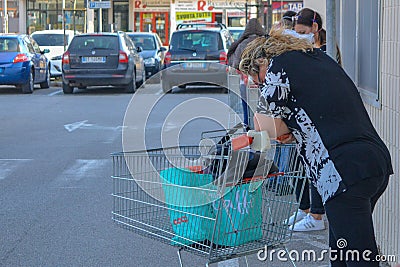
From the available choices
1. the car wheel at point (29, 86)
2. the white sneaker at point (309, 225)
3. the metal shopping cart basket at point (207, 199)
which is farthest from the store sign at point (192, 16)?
the metal shopping cart basket at point (207, 199)

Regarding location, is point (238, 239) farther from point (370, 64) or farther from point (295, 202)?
point (370, 64)

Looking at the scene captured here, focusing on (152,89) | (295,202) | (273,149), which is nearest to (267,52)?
(273,149)

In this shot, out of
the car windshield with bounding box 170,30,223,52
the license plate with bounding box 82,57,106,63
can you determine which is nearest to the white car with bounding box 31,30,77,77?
the license plate with bounding box 82,57,106,63

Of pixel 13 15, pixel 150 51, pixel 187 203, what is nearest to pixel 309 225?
pixel 187 203

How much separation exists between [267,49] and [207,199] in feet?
2.86

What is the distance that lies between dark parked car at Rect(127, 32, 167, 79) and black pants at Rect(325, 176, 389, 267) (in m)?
24.1

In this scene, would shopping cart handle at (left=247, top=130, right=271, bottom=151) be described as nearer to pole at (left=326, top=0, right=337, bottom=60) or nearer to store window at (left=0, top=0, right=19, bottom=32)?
pole at (left=326, top=0, right=337, bottom=60)

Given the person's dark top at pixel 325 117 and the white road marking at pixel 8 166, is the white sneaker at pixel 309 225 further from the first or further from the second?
the white road marking at pixel 8 166

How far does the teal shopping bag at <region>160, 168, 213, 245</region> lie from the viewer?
433cm

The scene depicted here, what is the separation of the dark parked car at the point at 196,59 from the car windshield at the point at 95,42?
1.61 m

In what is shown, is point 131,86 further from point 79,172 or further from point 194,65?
point 79,172

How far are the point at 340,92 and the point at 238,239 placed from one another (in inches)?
41.6

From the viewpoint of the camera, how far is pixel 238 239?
4.46 meters

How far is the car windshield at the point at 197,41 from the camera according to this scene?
22281 millimetres
